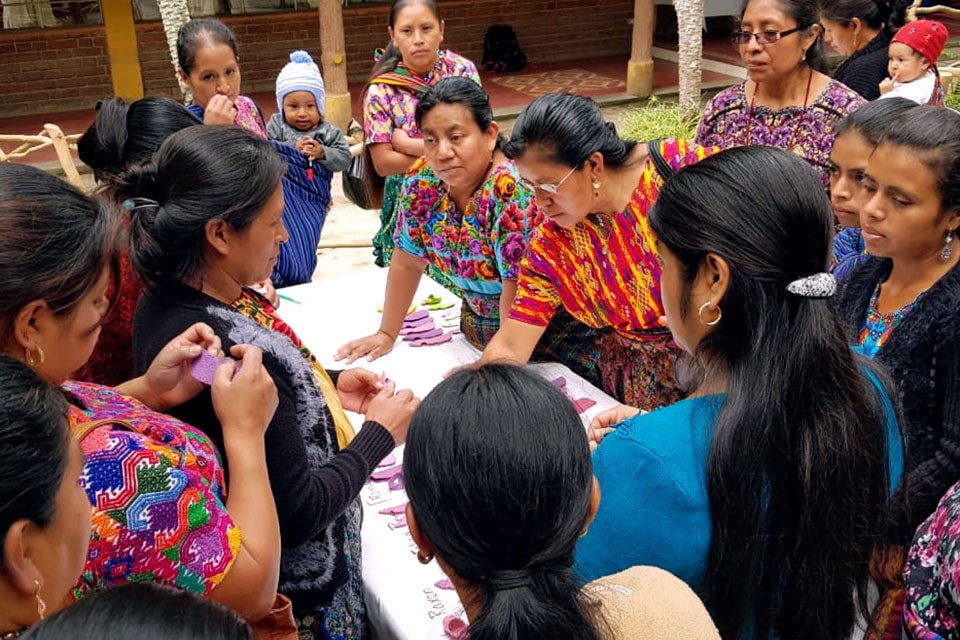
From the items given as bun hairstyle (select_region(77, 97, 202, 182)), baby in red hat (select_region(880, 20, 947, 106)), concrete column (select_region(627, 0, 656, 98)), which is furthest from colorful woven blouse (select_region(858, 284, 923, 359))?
concrete column (select_region(627, 0, 656, 98))

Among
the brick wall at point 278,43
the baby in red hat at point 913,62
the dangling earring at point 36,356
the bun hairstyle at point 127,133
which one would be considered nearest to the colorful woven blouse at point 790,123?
the baby in red hat at point 913,62

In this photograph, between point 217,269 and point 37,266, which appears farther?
point 217,269

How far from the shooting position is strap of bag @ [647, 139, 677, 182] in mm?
2334

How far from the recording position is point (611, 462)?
4.12 feet

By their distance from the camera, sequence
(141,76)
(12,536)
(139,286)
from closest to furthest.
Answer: (12,536)
(139,286)
(141,76)

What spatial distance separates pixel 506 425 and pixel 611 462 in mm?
305

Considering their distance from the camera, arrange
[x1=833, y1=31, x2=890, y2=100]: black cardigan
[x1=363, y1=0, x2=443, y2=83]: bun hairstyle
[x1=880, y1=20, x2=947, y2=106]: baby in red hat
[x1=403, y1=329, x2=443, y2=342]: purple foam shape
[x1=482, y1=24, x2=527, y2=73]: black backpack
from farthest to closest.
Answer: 1. [x1=482, y1=24, x2=527, y2=73]: black backpack
2. [x1=833, y1=31, x2=890, y2=100]: black cardigan
3. [x1=880, y1=20, x2=947, y2=106]: baby in red hat
4. [x1=363, y1=0, x2=443, y2=83]: bun hairstyle
5. [x1=403, y1=329, x2=443, y2=342]: purple foam shape

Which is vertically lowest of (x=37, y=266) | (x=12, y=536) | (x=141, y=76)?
(x=141, y=76)

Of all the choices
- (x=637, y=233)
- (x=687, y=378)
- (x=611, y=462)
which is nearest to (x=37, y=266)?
(x=611, y=462)

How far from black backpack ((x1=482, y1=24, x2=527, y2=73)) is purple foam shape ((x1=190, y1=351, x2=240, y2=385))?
1056cm

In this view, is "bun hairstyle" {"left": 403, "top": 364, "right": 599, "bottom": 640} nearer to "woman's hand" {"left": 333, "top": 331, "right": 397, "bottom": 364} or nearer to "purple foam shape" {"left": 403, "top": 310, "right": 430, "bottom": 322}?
"woman's hand" {"left": 333, "top": 331, "right": 397, "bottom": 364}

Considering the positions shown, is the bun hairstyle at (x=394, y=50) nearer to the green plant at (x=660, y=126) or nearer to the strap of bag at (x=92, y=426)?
the strap of bag at (x=92, y=426)

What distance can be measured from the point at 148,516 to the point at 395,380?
1492 mm

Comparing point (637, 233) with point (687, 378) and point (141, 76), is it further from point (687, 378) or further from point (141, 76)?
point (141, 76)
